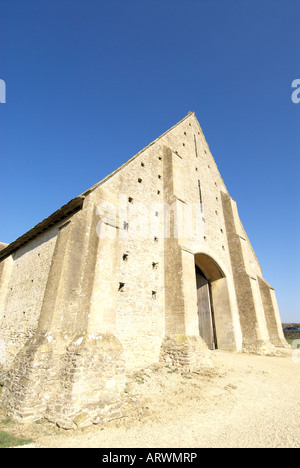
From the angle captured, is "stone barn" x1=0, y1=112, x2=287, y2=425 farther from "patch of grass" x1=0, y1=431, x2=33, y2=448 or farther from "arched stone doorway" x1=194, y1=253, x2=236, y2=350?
"patch of grass" x1=0, y1=431, x2=33, y2=448

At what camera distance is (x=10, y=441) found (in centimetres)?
450

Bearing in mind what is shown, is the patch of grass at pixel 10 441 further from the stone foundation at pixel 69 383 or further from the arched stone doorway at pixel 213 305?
the arched stone doorway at pixel 213 305

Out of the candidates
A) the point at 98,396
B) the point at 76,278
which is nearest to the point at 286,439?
the point at 98,396

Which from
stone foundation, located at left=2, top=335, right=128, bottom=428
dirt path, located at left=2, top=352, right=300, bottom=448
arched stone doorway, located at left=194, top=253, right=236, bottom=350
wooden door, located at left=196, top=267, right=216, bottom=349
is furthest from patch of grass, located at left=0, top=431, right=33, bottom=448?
wooden door, located at left=196, top=267, right=216, bottom=349

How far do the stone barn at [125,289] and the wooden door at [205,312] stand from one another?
6 centimetres

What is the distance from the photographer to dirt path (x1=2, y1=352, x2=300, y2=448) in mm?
4273

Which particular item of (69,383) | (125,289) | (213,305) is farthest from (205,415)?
(213,305)

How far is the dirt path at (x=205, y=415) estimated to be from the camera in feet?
14.0

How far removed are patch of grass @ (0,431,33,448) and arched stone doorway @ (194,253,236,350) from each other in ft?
34.0

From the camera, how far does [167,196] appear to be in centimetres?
1193

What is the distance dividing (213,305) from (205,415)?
885 centimetres

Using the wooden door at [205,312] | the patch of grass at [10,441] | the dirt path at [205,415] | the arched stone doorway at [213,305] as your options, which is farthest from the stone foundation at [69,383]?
the wooden door at [205,312]

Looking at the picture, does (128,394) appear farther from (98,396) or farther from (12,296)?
(12,296)

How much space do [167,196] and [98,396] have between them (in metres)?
9.00
